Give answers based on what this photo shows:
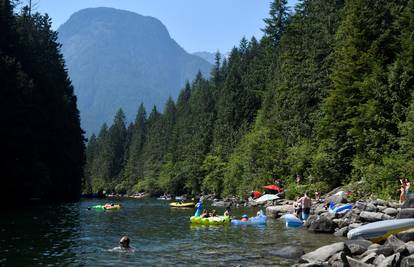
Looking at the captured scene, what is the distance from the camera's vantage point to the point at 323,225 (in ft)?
88.4

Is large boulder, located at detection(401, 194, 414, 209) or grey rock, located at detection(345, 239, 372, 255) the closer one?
grey rock, located at detection(345, 239, 372, 255)

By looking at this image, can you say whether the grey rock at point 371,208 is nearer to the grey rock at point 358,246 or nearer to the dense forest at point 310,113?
the dense forest at point 310,113

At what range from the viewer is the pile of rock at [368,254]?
47.5ft

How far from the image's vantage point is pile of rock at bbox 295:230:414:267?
47.5 ft

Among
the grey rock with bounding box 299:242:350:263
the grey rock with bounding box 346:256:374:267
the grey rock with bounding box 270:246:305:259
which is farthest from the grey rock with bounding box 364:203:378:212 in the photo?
the grey rock with bounding box 346:256:374:267

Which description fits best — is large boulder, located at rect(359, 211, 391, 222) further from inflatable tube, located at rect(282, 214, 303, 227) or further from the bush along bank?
inflatable tube, located at rect(282, 214, 303, 227)

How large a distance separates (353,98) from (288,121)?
18.3m

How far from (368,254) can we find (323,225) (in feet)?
34.7

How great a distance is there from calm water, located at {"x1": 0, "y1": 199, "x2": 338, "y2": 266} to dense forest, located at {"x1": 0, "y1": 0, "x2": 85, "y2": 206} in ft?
50.8

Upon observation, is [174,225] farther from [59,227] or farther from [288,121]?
[288,121]

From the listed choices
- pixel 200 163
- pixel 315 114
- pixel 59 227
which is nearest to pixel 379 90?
pixel 315 114

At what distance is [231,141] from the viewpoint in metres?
90.1

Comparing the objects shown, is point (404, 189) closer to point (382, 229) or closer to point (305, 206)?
point (305, 206)

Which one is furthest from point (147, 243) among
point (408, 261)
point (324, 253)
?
point (408, 261)
